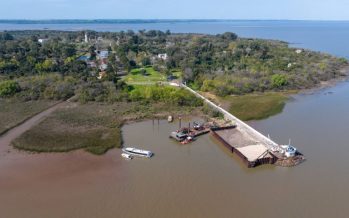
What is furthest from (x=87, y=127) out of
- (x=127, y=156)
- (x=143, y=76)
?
(x=143, y=76)

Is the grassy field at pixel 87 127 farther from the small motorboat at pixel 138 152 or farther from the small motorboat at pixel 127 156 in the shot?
the small motorboat at pixel 127 156

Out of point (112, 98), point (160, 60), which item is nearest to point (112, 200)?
point (112, 98)

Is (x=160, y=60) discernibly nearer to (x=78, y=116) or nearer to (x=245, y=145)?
(x=78, y=116)

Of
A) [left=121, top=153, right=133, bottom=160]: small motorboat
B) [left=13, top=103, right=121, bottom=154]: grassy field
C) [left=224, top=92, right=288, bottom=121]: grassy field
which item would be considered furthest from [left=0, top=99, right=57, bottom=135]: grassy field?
[left=224, top=92, right=288, bottom=121]: grassy field

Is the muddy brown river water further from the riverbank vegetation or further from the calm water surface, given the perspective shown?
the riverbank vegetation

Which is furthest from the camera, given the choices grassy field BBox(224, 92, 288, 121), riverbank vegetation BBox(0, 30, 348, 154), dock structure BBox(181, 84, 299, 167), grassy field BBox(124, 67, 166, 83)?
grassy field BBox(124, 67, 166, 83)

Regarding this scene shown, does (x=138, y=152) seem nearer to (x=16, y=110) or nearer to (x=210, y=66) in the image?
(x=16, y=110)

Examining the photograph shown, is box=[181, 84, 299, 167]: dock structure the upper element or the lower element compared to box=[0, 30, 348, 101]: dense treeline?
lower
